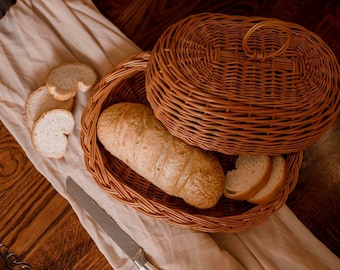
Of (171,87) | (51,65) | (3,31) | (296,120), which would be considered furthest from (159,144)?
(3,31)

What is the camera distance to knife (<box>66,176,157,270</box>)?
0.81m

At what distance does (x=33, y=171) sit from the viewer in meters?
0.94

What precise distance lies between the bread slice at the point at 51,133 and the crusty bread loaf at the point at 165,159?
6.3 inches

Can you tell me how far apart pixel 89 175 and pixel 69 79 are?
228 mm

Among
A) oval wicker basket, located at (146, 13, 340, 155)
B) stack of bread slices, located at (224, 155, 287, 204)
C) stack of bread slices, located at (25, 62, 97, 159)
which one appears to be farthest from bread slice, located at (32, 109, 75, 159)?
stack of bread slices, located at (224, 155, 287, 204)

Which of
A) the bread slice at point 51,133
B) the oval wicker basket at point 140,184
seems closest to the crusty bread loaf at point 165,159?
the oval wicker basket at point 140,184

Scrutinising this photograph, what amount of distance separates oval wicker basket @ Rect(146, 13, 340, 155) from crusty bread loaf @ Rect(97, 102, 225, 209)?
0.18 ft

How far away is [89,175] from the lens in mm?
910

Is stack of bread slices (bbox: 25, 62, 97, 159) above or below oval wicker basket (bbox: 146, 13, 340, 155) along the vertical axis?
below

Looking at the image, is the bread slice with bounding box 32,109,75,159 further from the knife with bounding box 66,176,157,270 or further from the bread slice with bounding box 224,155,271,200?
the bread slice with bounding box 224,155,271,200

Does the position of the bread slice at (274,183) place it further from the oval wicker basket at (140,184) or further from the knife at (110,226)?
the knife at (110,226)

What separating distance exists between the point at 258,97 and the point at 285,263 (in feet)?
1.19

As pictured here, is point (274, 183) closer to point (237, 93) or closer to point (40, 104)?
point (237, 93)

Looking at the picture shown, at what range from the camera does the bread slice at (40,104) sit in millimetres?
950
